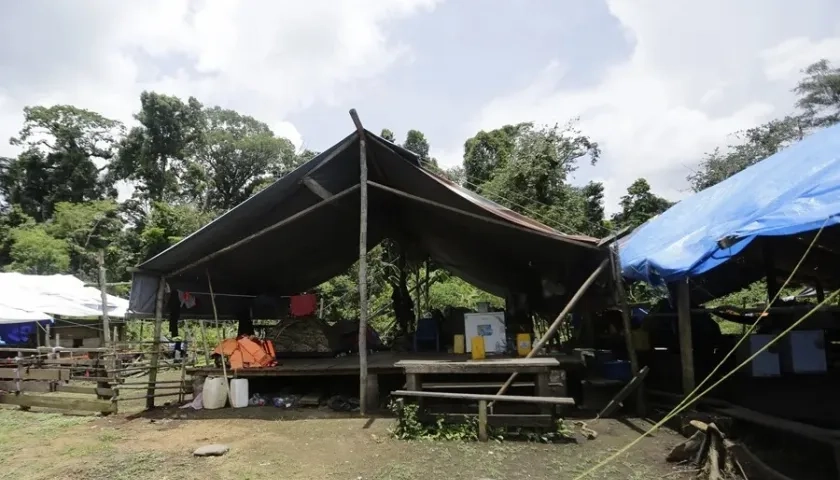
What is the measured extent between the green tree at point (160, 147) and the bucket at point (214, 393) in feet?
95.3

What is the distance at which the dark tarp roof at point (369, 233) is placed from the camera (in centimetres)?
682

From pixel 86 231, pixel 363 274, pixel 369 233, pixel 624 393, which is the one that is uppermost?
pixel 86 231

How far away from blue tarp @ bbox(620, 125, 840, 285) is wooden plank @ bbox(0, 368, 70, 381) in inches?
353

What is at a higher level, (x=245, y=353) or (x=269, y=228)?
(x=269, y=228)

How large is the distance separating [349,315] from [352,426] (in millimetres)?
11123

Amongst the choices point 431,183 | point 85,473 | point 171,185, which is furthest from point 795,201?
point 171,185

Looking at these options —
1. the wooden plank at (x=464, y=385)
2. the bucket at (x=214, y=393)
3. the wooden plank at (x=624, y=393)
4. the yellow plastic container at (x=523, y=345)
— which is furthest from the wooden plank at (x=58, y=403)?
the wooden plank at (x=624, y=393)

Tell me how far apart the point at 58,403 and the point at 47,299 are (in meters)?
8.29

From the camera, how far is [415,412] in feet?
19.1

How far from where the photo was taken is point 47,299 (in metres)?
14.7

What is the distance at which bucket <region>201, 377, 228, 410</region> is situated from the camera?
7266 millimetres

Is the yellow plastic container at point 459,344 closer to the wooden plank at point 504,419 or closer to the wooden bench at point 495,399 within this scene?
the wooden plank at point 504,419

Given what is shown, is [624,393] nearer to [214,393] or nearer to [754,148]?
[214,393]

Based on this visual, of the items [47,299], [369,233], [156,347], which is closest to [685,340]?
[369,233]
